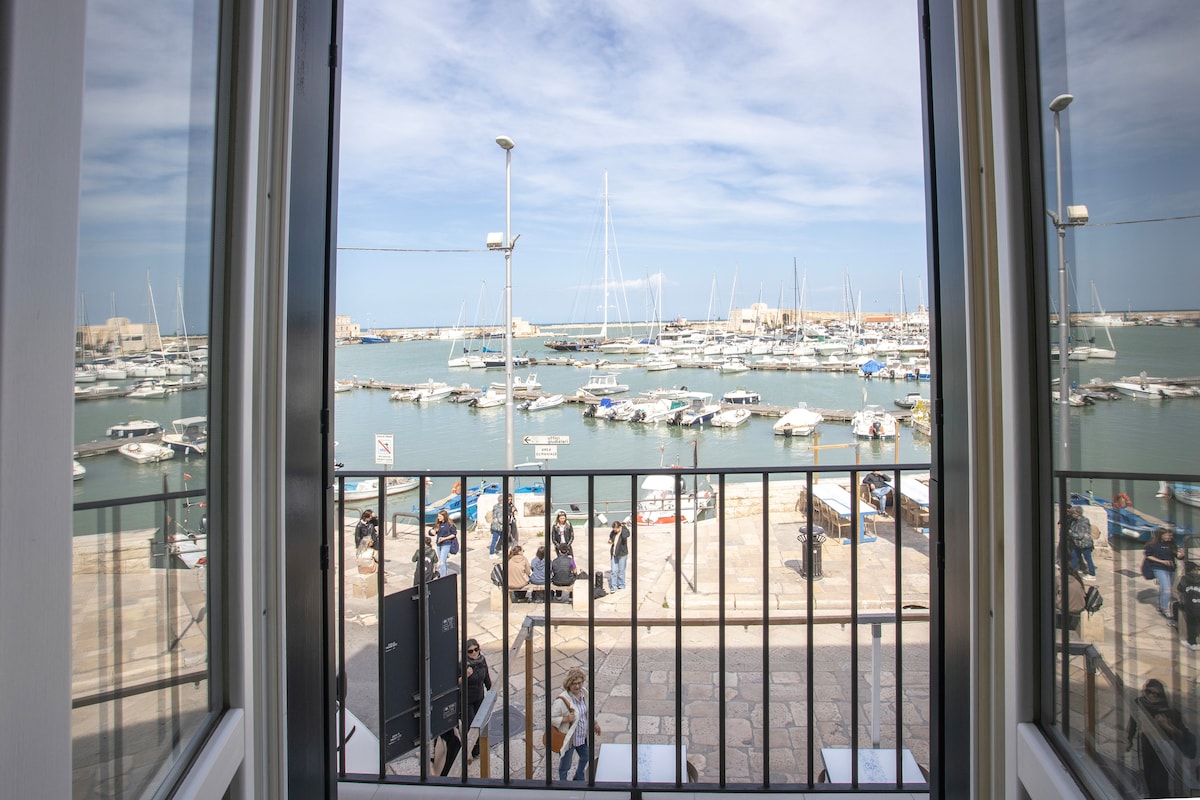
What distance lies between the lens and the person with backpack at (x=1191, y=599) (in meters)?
0.55

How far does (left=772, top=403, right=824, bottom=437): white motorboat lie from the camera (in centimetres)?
1356

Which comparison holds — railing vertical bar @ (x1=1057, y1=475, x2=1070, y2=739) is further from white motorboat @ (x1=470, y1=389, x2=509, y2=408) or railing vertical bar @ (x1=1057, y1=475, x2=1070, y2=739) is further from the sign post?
white motorboat @ (x1=470, y1=389, x2=509, y2=408)

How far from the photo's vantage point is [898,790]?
60.3 inches

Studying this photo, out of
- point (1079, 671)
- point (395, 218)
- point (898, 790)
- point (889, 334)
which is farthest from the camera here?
point (395, 218)

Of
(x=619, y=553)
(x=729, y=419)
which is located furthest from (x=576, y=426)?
(x=619, y=553)

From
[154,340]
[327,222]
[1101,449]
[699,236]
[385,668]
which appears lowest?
[385,668]

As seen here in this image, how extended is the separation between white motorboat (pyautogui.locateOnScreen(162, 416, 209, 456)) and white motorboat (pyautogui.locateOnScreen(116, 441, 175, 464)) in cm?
1

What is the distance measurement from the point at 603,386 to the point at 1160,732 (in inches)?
642

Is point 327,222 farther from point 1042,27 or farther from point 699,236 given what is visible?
point 699,236

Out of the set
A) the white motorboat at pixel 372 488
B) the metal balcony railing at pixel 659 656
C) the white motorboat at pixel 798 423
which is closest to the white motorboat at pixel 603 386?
the white motorboat at pixel 798 423

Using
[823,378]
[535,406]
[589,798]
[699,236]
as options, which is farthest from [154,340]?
[699,236]

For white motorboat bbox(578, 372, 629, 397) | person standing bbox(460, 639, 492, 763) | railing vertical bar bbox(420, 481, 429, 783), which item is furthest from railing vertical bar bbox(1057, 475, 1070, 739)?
white motorboat bbox(578, 372, 629, 397)

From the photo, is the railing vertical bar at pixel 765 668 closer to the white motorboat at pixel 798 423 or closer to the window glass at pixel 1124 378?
the window glass at pixel 1124 378

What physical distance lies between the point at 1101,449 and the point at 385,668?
1729 millimetres
